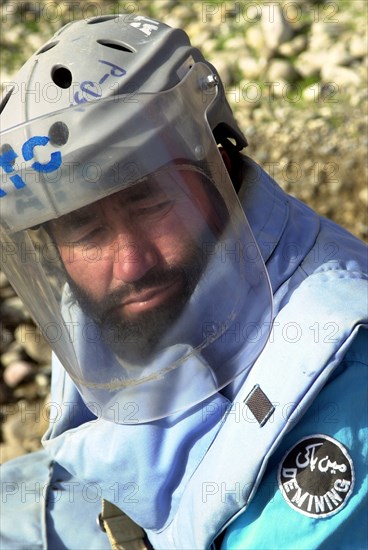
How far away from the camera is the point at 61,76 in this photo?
1926 mm

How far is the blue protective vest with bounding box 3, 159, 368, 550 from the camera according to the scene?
1.74m

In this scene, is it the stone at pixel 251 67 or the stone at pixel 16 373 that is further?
the stone at pixel 251 67

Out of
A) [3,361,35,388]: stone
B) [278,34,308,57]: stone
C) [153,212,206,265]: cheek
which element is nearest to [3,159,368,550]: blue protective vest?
[153,212,206,265]: cheek

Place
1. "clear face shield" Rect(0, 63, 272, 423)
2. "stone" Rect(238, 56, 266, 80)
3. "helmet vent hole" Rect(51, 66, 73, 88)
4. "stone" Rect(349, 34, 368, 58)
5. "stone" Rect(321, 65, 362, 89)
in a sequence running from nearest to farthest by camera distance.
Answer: "clear face shield" Rect(0, 63, 272, 423), "helmet vent hole" Rect(51, 66, 73, 88), "stone" Rect(321, 65, 362, 89), "stone" Rect(349, 34, 368, 58), "stone" Rect(238, 56, 266, 80)

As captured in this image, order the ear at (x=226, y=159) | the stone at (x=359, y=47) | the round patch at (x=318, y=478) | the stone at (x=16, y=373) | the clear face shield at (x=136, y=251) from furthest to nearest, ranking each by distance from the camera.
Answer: the stone at (x=359, y=47)
the stone at (x=16, y=373)
the ear at (x=226, y=159)
the clear face shield at (x=136, y=251)
the round patch at (x=318, y=478)

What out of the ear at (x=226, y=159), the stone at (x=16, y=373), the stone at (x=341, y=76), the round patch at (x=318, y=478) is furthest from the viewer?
the stone at (x=341, y=76)

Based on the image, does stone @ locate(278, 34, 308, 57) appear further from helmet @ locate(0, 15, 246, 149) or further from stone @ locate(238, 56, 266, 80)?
helmet @ locate(0, 15, 246, 149)

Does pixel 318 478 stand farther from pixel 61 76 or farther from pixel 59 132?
pixel 61 76

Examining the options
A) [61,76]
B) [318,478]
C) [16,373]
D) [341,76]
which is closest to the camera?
[318,478]

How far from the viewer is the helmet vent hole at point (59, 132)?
5.89ft

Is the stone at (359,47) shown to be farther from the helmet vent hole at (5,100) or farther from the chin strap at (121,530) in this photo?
the chin strap at (121,530)

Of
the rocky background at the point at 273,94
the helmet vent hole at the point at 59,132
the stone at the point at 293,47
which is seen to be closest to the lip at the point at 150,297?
the helmet vent hole at the point at 59,132

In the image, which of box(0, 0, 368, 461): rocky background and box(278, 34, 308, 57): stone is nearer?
box(0, 0, 368, 461): rocky background

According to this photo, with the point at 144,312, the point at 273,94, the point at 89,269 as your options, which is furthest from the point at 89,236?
the point at 273,94
